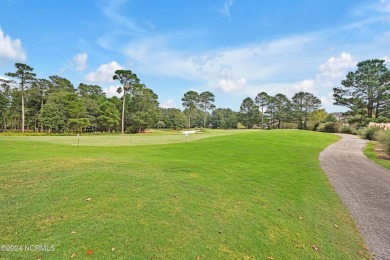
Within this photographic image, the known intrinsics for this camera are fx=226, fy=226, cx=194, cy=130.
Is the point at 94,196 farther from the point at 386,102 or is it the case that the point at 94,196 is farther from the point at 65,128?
the point at 386,102

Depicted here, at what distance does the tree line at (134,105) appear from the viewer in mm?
49375

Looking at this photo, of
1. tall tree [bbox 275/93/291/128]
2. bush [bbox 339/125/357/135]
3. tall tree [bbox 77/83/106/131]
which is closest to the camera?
bush [bbox 339/125/357/135]

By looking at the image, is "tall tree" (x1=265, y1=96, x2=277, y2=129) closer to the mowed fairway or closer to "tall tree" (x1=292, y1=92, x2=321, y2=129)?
"tall tree" (x1=292, y1=92, x2=321, y2=129)

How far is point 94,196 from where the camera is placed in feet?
17.2

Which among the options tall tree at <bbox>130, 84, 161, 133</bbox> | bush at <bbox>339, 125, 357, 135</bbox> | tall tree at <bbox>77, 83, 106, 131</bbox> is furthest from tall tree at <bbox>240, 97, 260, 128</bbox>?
tall tree at <bbox>77, 83, 106, 131</bbox>

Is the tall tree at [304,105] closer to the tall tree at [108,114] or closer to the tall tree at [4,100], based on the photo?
the tall tree at [108,114]

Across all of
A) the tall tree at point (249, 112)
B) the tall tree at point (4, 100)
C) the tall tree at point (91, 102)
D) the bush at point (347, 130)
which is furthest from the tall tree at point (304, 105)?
the tall tree at point (4, 100)

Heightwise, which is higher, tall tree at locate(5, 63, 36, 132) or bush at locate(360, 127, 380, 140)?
tall tree at locate(5, 63, 36, 132)

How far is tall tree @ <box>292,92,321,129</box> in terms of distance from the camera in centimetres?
7481

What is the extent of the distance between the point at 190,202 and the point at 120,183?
7.15 ft

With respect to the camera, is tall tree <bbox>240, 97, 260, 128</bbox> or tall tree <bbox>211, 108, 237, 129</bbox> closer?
tall tree <bbox>240, 97, 260, 128</bbox>

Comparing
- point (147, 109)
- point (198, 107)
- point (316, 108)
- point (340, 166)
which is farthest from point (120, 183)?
point (316, 108)

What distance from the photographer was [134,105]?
63.3 m

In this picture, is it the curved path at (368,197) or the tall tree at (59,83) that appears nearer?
the curved path at (368,197)
